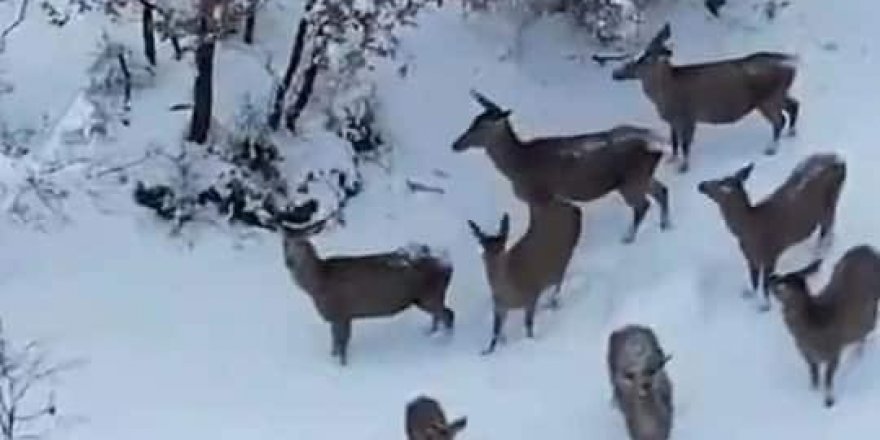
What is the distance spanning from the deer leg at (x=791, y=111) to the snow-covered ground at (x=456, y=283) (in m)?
0.08

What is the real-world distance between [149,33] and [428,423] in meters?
3.85

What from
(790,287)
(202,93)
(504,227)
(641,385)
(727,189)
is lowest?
(641,385)

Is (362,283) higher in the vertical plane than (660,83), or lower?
lower

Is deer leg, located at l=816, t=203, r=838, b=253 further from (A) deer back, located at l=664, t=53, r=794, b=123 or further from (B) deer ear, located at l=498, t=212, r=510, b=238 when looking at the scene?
(B) deer ear, located at l=498, t=212, r=510, b=238

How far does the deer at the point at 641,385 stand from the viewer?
12586 mm

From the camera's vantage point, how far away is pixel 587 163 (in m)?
14.3

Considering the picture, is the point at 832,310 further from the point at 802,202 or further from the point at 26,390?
the point at 26,390

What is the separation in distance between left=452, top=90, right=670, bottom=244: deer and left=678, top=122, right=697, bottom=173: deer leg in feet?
1.07

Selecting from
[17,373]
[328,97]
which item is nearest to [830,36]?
[328,97]

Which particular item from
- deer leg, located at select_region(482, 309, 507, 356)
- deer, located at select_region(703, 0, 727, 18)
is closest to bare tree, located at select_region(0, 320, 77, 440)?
deer leg, located at select_region(482, 309, 507, 356)

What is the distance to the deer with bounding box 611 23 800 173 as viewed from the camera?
14.7 m

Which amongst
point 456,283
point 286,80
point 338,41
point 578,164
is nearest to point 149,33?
point 286,80

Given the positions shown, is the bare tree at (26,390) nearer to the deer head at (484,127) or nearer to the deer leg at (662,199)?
the deer head at (484,127)

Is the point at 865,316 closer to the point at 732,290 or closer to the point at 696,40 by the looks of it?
the point at 732,290
